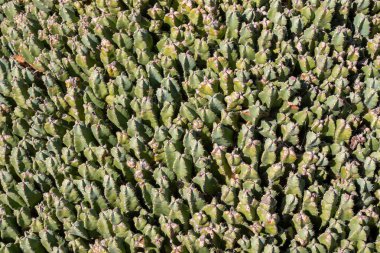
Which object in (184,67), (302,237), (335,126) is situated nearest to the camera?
(302,237)

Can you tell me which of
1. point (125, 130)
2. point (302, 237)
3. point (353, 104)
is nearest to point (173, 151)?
point (125, 130)

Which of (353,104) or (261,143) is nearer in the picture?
(261,143)

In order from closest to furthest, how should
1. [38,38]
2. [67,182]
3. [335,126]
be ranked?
[67,182] → [335,126] → [38,38]

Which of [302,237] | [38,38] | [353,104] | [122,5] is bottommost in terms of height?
[302,237]

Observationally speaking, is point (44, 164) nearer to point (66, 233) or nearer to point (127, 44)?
point (66, 233)

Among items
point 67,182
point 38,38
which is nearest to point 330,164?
point 67,182

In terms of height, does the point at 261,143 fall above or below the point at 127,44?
below

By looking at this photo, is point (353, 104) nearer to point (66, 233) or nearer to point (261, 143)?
point (261, 143)
